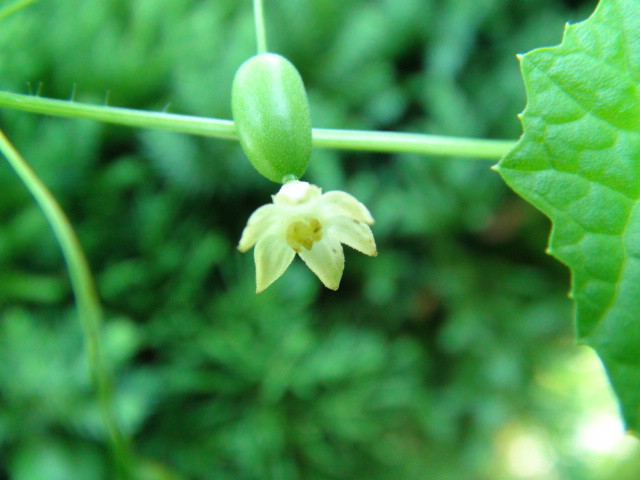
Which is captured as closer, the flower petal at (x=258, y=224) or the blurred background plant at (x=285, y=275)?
the flower petal at (x=258, y=224)

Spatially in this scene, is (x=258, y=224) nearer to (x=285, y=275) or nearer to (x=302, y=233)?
(x=302, y=233)

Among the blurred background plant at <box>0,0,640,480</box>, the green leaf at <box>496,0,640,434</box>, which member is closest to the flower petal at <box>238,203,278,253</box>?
the green leaf at <box>496,0,640,434</box>

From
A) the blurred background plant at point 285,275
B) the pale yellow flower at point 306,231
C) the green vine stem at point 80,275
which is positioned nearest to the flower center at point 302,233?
the pale yellow flower at point 306,231

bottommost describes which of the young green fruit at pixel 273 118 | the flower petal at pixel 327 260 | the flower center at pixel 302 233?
the flower petal at pixel 327 260

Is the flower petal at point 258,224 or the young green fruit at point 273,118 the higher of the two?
the young green fruit at point 273,118

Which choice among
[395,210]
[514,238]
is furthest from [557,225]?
[514,238]

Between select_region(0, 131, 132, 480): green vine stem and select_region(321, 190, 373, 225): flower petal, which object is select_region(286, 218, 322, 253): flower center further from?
select_region(0, 131, 132, 480): green vine stem

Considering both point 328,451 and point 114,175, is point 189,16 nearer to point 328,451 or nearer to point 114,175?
point 114,175

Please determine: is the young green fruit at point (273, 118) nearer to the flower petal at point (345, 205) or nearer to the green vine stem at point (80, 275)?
the flower petal at point (345, 205)
